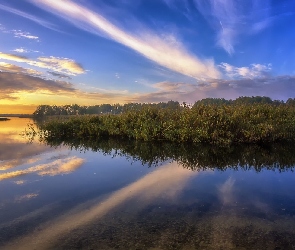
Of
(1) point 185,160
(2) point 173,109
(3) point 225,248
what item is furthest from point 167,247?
(2) point 173,109

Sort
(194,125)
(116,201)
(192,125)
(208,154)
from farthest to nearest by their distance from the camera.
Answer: (192,125) < (194,125) < (208,154) < (116,201)

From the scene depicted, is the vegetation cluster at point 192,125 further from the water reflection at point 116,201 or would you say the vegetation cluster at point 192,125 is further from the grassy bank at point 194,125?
the water reflection at point 116,201

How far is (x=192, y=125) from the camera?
815 inches

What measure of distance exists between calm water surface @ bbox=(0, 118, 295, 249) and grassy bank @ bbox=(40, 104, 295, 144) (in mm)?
5203

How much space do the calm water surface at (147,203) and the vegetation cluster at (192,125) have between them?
17.0ft

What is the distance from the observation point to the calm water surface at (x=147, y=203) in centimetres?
535

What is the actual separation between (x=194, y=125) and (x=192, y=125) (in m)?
0.22

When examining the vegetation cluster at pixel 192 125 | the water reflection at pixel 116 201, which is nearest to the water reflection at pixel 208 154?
the vegetation cluster at pixel 192 125

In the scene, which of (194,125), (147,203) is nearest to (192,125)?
(194,125)

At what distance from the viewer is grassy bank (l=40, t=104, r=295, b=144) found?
19422mm

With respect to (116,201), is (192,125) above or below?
above

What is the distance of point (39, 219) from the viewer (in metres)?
6.27

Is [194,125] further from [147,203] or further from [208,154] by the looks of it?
[147,203]

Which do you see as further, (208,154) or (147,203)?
(208,154)
